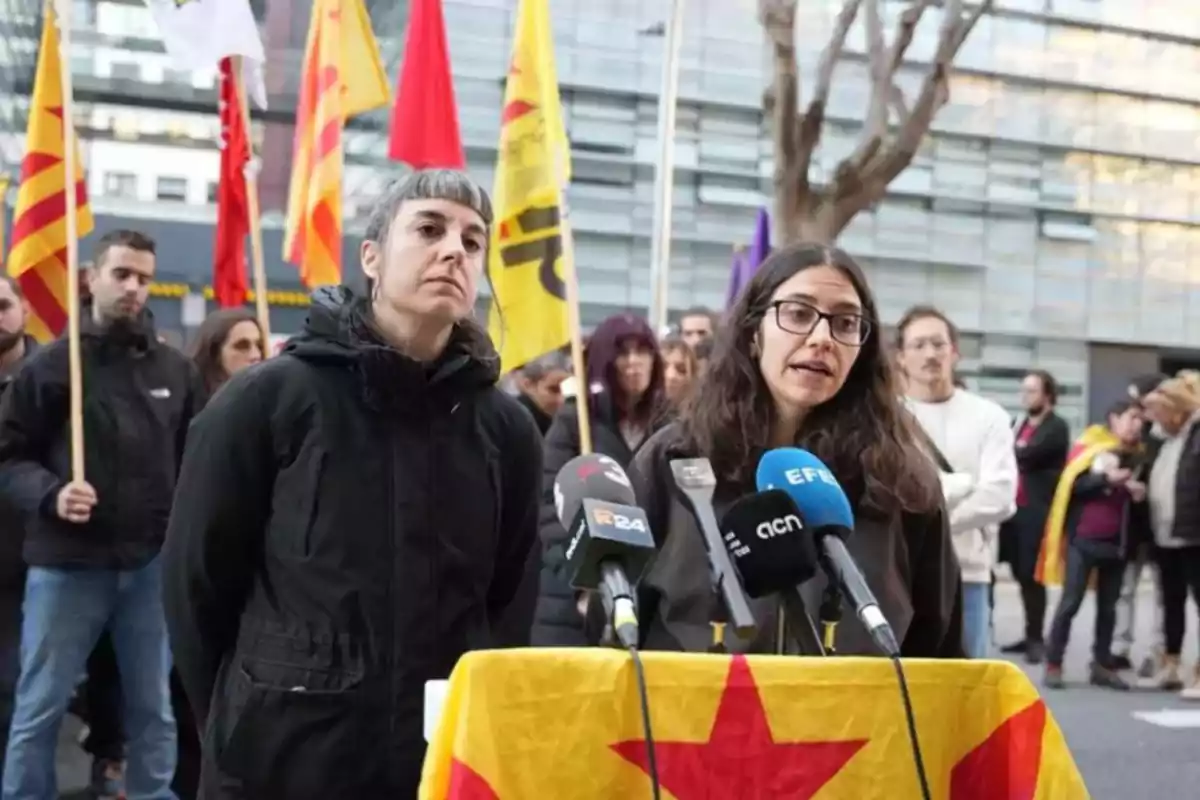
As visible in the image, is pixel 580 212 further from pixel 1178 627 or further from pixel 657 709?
pixel 657 709

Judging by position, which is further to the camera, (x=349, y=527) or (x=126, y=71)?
(x=126, y=71)

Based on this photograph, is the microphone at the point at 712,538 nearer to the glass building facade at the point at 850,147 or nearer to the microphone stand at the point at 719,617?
the microphone stand at the point at 719,617

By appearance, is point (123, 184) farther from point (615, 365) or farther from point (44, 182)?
point (615, 365)

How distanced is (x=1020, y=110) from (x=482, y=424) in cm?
2844

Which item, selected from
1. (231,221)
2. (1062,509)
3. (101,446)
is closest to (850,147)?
(1062,509)

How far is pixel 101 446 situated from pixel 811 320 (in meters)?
3.13

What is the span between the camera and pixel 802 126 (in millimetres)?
11516

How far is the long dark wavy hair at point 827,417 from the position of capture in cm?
242

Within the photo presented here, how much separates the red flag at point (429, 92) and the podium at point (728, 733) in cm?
460

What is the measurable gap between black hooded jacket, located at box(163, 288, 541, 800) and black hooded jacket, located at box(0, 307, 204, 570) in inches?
86.2

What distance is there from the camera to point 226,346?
5539 millimetres

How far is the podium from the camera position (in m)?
1.67

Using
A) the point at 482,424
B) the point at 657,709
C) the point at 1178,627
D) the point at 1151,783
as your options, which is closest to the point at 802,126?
the point at 1178,627

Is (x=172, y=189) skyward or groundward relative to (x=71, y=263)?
skyward
